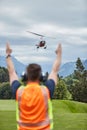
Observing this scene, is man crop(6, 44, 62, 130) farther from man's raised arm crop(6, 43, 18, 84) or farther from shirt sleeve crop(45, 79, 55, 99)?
man's raised arm crop(6, 43, 18, 84)

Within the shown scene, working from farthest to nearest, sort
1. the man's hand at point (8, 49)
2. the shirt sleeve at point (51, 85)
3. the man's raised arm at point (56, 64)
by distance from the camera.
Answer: the man's hand at point (8, 49) < the man's raised arm at point (56, 64) < the shirt sleeve at point (51, 85)

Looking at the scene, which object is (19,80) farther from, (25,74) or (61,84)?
(61,84)

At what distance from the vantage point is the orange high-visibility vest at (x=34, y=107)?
5312 mm

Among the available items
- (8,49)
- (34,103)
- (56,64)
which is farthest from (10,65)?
(34,103)

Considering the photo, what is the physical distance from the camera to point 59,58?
5.76 m

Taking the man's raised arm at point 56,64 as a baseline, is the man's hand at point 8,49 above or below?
above

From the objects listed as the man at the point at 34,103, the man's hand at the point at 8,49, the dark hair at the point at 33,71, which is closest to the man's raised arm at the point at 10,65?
the man's hand at the point at 8,49

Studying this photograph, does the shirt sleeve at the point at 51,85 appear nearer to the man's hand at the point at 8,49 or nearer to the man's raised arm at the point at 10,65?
the man's raised arm at the point at 10,65

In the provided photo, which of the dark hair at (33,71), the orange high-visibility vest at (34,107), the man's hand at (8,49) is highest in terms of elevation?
the man's hand at (8,49)

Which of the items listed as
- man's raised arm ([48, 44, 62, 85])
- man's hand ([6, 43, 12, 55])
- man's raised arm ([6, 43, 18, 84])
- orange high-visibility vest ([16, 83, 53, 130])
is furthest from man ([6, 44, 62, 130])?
man's hand ([6, 43, 12, 55])

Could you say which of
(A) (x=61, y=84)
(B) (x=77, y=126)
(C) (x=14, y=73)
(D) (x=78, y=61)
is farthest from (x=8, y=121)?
(D) (x=78, y=61)

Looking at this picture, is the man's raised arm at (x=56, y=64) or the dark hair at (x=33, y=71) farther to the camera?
the man's raised arm at (x=56, y=64)

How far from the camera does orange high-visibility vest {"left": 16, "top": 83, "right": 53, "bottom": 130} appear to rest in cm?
531

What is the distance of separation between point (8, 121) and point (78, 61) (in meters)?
102
